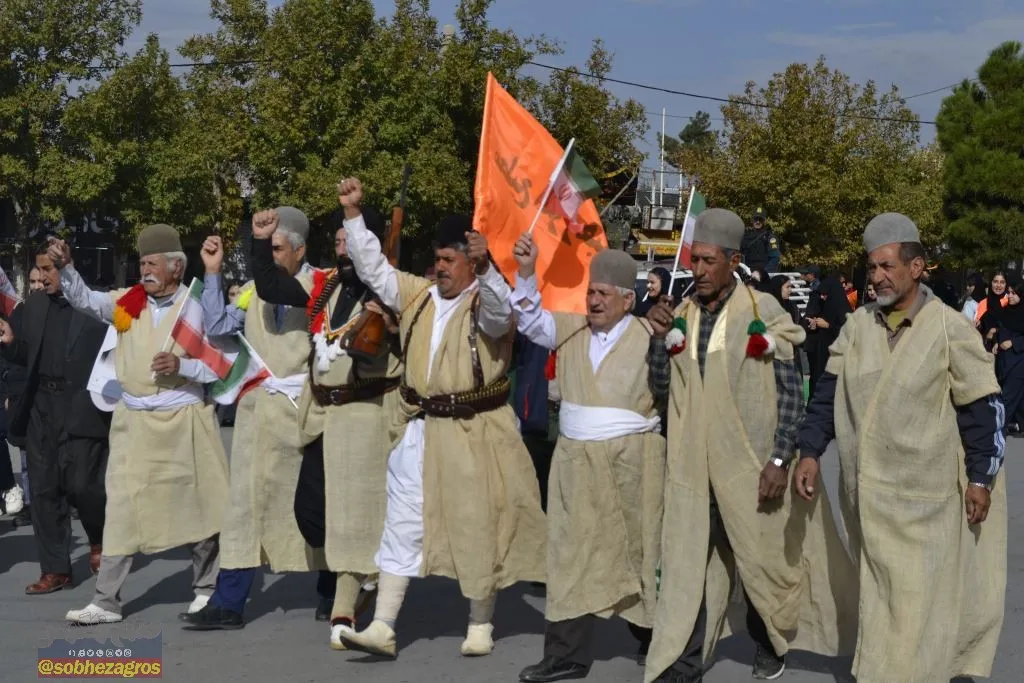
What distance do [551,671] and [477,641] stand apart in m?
0.53

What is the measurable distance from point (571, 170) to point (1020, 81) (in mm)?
28332

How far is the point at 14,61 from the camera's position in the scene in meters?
32.1

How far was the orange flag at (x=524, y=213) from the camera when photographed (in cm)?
744

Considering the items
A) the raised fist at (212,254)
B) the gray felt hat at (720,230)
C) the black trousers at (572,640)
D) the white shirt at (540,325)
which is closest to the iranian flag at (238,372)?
the raised fist at (212,254)

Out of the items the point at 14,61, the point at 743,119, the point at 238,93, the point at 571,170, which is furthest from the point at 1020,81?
the point at 571,170

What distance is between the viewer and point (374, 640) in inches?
248

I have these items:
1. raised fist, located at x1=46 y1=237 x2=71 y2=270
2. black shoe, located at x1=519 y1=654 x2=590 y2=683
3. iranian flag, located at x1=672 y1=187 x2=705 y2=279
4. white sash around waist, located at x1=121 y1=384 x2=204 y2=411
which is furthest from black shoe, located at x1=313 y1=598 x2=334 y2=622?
iranian flag, located at x1=672 y1=187 x2=705 y2=279

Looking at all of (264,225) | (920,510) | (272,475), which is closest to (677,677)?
(920,510)

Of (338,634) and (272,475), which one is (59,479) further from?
(338,634)

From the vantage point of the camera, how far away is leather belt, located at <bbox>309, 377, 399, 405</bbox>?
6902 millimetres

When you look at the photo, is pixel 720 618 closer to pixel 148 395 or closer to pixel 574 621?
pixel 574 621

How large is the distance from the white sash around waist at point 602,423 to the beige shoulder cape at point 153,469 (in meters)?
2.17

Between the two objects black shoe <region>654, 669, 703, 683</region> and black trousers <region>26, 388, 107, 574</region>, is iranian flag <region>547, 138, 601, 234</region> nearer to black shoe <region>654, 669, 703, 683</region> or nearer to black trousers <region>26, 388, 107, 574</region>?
black shoe <region>654, 669, 703, 683</region>

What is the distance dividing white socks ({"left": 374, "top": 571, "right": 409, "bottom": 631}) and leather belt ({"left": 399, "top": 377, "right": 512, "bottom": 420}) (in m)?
0.77
